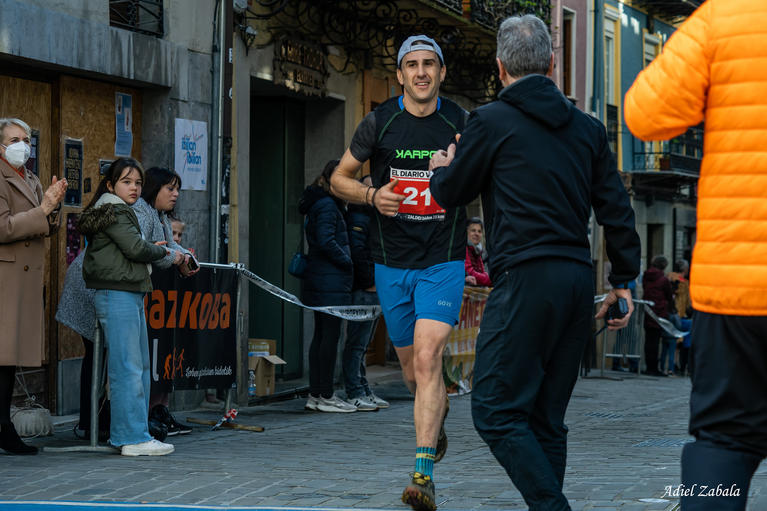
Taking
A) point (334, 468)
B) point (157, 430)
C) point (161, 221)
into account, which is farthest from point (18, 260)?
point (334, 468)

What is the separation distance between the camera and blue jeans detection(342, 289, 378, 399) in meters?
12.1

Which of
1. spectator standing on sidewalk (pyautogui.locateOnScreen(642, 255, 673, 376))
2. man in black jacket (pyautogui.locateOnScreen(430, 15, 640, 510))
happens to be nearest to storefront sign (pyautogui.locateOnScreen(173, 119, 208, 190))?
man in black jacket (pyautogui.locateOnScreen(430, 15, 640, 510))

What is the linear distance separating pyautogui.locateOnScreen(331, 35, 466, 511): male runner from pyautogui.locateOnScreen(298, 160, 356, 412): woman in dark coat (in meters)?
4.43

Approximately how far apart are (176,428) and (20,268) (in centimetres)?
192

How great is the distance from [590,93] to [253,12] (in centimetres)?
1850

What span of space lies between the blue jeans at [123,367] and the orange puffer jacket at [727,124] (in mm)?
5035

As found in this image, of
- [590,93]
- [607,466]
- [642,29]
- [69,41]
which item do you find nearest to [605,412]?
[607,466]

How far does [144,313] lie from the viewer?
8.68 meters

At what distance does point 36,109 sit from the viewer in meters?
10.4

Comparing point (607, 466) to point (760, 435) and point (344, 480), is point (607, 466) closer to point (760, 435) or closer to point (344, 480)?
point (344, 480)

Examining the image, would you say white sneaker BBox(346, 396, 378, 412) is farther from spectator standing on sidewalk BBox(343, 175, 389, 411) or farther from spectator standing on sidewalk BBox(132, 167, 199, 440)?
spectator standing on sidewalk BBox(132, 167, 199, 440)

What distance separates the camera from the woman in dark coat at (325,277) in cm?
1160
